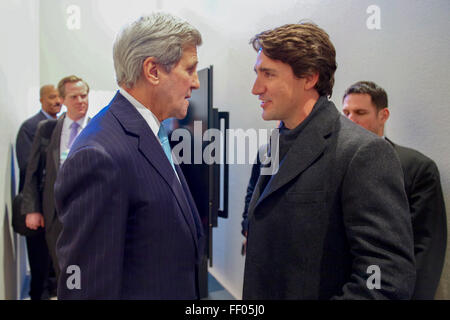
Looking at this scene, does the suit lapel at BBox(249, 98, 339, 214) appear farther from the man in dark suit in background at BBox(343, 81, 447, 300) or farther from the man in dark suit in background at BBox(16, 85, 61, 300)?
the man in dark suit in background at BBox(16, 85, 61, 300)

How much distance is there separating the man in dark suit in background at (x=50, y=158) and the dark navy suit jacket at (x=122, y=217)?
1.63 m

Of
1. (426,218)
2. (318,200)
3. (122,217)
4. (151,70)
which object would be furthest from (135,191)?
(426,218)

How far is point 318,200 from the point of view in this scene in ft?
2.79

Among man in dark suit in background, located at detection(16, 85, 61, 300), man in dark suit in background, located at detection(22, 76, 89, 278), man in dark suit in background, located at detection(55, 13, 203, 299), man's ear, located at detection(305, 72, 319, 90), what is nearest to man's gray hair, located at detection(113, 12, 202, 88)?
man in dark suit in background, located at detection(55, 13, 203, 299)

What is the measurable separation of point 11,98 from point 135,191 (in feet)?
7.43

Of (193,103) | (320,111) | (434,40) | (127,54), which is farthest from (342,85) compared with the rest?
(127,54)

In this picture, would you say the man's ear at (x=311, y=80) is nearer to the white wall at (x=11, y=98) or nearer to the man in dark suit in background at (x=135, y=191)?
the man in dark suit in background at (x=135, y=191)

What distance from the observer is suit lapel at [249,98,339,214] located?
88cm

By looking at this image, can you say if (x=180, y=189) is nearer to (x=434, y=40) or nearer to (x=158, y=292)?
(x=158, y=292)

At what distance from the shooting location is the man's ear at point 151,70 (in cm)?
86

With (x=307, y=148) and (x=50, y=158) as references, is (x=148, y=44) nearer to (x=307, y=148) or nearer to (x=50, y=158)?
(x=307, y=148)

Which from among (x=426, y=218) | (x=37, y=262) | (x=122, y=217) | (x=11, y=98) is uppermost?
(x=11, y=98)

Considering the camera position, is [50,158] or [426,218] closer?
[426,218]

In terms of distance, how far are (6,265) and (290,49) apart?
7.72 feet
